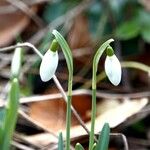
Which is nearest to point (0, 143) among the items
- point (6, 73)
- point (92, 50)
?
point (6, 73)

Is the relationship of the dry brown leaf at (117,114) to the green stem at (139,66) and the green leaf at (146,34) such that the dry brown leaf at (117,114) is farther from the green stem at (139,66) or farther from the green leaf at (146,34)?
the green leaf at (146,34)

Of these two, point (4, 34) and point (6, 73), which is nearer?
point (6, 73)

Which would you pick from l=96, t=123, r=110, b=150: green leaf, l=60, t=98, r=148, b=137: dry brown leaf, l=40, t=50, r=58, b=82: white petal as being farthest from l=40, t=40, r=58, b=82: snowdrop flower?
l=60, t=98, r=148, b=137: dry brown leaf

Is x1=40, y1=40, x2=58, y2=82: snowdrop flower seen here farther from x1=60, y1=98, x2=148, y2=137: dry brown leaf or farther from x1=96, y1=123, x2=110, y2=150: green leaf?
x1=60, y1=98, x2=148, y2=137: dry brown leaf

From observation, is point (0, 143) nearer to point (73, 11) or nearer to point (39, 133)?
point (39, 133)

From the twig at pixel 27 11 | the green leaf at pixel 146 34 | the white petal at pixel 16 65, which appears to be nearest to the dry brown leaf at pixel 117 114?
the white petal at pixel 16 65

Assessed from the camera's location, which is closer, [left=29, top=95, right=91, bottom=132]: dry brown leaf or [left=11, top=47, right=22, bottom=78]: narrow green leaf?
[left=11, top=47, right=22, bottom=78]: narrow green leaf

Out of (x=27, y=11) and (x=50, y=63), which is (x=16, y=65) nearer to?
(x=50, y=63)
